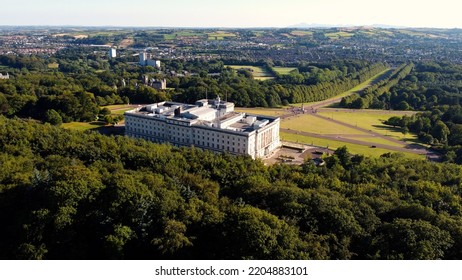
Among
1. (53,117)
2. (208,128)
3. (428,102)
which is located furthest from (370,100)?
(53,117)

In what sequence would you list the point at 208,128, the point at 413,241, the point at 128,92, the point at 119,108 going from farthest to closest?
the point at 128,92, the point at 119,108, the point at 208,128, the point at 413,241

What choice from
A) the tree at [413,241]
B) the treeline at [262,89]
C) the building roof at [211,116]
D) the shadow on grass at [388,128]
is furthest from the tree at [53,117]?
the tree at [413,241]

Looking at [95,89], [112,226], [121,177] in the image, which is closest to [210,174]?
[121,177]

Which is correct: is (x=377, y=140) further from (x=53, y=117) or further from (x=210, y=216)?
(x=53, y=117)

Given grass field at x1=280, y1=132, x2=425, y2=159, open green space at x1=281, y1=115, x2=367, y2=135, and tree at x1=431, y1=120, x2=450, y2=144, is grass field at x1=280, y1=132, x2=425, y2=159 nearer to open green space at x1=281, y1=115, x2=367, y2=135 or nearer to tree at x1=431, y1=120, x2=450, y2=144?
open green space at x1=281, y1=115, x2=367, y2=135

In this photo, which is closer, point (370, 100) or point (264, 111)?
point (264, 111)

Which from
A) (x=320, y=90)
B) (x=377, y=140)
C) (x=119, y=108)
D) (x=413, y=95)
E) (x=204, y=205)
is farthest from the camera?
(x=320, y=90)

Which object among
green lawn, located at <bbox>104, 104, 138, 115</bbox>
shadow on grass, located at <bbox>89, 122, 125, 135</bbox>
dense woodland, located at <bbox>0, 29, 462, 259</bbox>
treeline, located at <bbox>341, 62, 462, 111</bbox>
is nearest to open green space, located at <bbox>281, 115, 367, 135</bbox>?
treeline, located at <bbox>341, 62, 462, 111</bbox>

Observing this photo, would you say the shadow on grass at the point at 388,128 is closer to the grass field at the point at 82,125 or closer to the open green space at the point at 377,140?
the open green space at the point at 377,140
